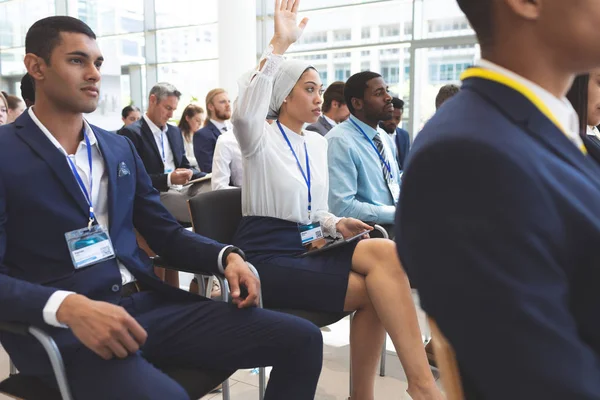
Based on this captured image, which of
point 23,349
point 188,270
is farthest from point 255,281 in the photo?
point 23,349

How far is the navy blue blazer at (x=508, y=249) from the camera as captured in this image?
1.69 ft

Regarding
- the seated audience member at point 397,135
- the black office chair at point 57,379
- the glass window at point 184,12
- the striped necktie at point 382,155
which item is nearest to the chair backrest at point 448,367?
the black office chair at point 57,379

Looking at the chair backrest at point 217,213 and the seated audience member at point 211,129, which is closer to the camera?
the chair backrest at point 217,213

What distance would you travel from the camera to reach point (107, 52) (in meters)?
10.0

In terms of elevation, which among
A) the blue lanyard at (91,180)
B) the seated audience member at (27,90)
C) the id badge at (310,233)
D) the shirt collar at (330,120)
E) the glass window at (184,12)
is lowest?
the id badge at (310,233)

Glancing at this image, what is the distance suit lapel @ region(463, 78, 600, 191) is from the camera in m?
0.57

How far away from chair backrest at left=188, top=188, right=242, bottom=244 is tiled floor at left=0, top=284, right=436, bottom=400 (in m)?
0.70

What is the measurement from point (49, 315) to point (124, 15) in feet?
32.7

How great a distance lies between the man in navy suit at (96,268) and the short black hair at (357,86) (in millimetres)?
1547

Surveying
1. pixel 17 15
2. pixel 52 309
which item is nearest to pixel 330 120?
pixel 52 309

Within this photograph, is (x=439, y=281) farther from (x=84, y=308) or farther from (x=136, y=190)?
(x=136, y=190)

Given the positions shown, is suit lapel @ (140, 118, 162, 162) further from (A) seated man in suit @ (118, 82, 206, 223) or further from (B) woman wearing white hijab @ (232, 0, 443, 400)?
(B) woman wearing white hijab @ (232, 0, 443, 400)

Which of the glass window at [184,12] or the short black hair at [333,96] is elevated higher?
the glass window at [184,12]

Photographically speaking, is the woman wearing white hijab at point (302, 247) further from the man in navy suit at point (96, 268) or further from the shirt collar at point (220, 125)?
the shirt collar at point (220, 125)
